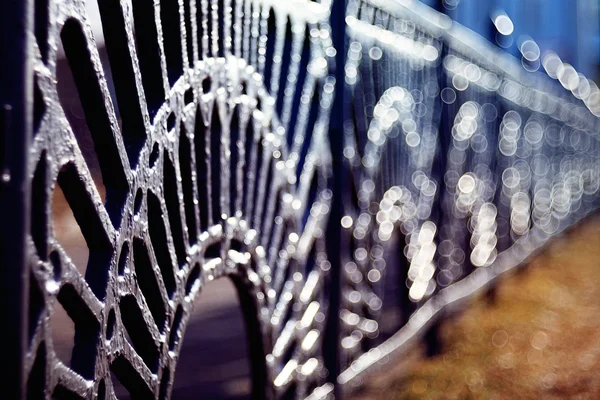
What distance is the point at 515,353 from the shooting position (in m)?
4.12

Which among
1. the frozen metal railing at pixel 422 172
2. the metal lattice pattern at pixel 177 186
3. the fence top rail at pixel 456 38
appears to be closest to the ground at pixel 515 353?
the frozen metal railing at pixel 422 172

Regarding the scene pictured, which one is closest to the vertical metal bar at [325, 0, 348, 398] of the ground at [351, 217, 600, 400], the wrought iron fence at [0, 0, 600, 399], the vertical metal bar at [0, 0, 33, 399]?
the wrought iron fence at [0, 0, 600, 399]

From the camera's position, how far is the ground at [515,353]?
3.42 m

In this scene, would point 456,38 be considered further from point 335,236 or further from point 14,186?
point 14,186

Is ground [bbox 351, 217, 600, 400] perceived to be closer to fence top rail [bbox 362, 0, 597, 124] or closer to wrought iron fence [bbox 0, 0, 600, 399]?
wrought iron fence [bbox 0, 0, 600, 399]

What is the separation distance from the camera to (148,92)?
1.32 m

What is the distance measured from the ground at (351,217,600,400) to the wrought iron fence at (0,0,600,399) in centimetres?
23

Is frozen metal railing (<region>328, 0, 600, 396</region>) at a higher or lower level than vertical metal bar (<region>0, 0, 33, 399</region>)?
lower

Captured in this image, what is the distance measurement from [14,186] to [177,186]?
2.18 feet

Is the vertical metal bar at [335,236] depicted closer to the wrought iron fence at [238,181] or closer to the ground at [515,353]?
the wrought iron fence at [238,181]

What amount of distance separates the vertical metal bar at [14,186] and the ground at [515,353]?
91.2 inches

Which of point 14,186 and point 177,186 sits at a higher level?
point 14,186

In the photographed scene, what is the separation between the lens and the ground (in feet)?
11.2

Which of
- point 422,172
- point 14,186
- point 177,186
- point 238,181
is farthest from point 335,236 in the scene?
point 14,186
